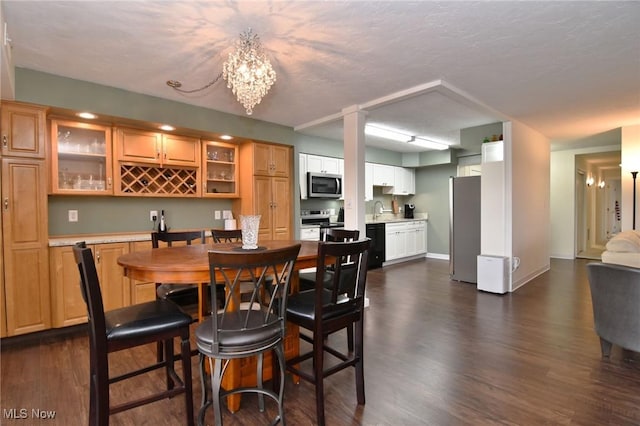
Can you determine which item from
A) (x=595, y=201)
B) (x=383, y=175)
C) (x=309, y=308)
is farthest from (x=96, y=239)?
(x=595, y=201)

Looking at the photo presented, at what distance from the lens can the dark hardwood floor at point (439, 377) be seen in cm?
186

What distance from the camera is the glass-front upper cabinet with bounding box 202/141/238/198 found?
14.4 feet

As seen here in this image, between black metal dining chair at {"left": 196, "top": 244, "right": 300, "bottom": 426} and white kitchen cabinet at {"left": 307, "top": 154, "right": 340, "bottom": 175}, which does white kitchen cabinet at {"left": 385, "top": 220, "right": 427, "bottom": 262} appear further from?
black metal dining chair at {"left": 196, "top": 244, "right": 300, "bottom": 426}

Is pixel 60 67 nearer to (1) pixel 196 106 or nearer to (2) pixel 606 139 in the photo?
(1) pixel 196 106

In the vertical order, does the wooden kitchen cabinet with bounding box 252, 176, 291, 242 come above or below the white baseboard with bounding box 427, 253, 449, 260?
above

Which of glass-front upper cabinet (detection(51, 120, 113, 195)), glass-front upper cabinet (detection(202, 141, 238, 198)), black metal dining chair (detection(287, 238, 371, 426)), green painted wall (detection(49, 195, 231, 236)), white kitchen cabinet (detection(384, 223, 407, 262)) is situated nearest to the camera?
black metal dining chair (detection(287, 238, 371, 426))

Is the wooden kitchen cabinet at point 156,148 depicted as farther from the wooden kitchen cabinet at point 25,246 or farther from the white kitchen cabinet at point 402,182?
the white kitchen cabinet at point 402,182

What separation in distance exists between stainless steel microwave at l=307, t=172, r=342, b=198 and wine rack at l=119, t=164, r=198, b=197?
1.96m

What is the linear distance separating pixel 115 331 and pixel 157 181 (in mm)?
2919

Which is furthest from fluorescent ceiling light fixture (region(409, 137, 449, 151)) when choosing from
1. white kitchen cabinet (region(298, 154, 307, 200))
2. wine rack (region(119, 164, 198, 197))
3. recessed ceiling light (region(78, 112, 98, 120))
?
recessed ceiling light (region(78, 112, 98, 120))

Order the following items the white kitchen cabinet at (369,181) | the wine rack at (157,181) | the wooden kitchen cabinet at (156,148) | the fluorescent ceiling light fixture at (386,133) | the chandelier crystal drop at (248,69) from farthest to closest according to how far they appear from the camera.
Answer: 1. the white kitchen cabinet at (369,181)
2. the fluorescent ceiling light fixture at (386,133)
3. the wine rack at (157,181)
4. the wooden kitchen cabinet at (156,148)
5. the chandelier crystal drop at (248,69)

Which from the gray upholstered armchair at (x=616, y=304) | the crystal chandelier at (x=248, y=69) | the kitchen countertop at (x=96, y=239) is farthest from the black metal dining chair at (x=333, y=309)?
the kitchen countertop at (x=96, y=239)

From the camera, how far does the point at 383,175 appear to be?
6.98 m

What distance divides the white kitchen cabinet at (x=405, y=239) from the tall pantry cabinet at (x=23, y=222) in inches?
203
